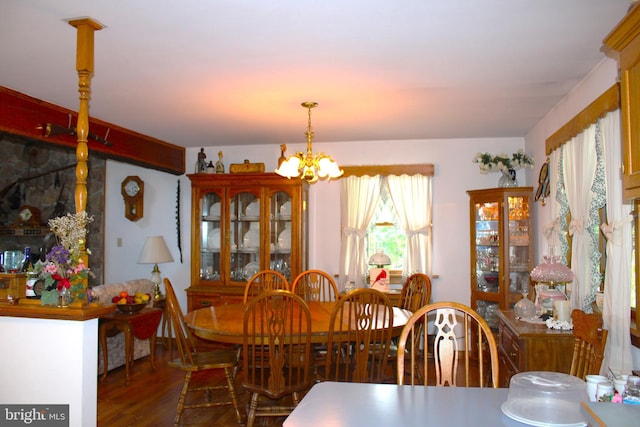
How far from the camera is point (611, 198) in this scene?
2750 millimetres

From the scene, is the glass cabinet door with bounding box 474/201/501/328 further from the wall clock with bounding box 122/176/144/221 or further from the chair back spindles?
the wall clock with bounding box 122/176/144/221

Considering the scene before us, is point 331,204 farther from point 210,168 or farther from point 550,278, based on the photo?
point 550,278

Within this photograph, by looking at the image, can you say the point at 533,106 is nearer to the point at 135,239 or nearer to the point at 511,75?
the point at 511,75

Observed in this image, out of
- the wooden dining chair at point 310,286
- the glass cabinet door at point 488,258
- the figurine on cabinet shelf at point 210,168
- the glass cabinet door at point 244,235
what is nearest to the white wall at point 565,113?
the glass cabinet door at point 488,258

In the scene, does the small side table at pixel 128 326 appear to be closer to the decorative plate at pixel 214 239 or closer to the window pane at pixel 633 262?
the decorative plate at pixel 214 239

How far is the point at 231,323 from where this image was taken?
3309 mm

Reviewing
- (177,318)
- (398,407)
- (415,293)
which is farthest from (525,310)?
(177,318)

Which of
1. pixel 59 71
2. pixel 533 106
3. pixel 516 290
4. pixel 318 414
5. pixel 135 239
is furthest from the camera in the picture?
pixel 135 239

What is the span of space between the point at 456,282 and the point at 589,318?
3406 millimetres

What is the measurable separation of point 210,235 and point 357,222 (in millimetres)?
1676

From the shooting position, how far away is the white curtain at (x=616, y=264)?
2.55 metres

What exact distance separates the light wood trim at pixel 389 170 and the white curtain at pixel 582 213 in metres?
2.06

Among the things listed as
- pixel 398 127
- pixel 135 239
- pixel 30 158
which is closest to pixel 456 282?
pixel 398 127

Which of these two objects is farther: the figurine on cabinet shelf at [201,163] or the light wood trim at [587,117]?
the figurine on cabinet shelf at [201,163]
